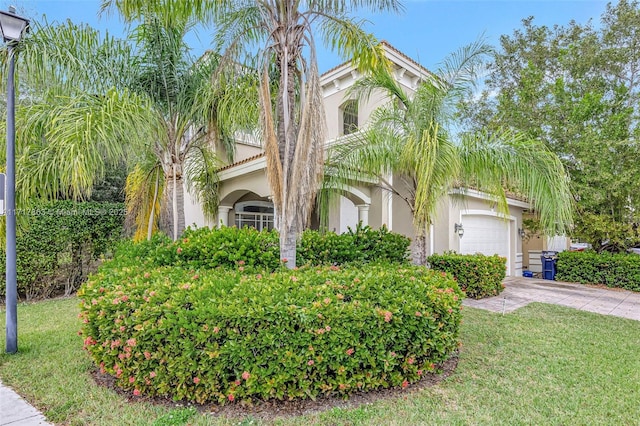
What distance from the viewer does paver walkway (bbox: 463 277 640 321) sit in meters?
9.09

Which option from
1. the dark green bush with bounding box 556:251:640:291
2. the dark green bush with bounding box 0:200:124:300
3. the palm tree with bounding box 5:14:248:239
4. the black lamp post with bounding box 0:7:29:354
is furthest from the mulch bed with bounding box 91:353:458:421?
the dark green bush with bounding box 556:251:640:291

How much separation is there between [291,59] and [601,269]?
13.6 metres

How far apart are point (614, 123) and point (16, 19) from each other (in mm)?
15683

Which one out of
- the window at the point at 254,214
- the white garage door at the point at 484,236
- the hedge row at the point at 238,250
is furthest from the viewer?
the window at the point at 254,214

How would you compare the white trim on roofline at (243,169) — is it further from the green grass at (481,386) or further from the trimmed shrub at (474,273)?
the trimmed shrub at (474,273)

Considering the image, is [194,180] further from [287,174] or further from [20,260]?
[287,174]

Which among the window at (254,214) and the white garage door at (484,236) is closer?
the white garage door at (484,236)

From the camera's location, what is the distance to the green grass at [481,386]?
3631 mm

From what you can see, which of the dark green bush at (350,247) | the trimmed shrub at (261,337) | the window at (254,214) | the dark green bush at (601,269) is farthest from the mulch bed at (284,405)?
the dark green bush at (601,269)

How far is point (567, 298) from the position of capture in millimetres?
10555

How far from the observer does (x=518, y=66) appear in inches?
755

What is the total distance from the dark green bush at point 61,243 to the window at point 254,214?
14.4 ft

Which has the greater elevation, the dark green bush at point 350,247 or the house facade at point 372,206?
the house facade at point 372,206

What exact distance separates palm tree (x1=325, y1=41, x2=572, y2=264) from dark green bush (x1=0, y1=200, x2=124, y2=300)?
665 centimetres
